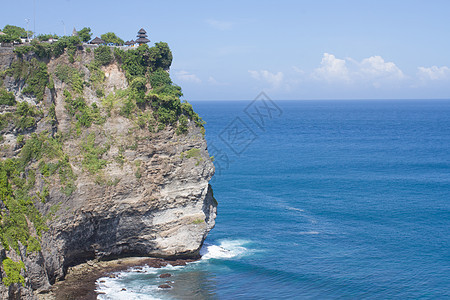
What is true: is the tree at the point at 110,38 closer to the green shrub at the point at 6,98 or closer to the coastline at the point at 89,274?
the green shrub at the point at 6,98

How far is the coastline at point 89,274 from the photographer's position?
36.7 meters

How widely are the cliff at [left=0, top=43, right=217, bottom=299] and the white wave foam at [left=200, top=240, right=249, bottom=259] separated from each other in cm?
391

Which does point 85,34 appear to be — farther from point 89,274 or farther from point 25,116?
point 89,274

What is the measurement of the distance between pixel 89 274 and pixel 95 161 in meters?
10.3

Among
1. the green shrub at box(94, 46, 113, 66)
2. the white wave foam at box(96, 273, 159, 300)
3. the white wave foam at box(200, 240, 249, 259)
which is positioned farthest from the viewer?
the white wave foam at box(200, 240, 249, 259)

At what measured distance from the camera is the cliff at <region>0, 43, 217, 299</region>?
36.0 meters

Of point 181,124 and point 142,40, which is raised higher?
point 142,40

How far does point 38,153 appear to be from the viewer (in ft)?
122

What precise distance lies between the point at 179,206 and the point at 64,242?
1084 cm

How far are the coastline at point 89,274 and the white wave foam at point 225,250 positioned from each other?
102 inches

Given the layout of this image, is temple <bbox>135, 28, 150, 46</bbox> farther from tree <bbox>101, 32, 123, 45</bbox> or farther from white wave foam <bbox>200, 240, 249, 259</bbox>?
white wave foam <bbox>200, 240, 249, 259</bbox>

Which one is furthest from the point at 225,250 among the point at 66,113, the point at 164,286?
the point at 66,113

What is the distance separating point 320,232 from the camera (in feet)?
173

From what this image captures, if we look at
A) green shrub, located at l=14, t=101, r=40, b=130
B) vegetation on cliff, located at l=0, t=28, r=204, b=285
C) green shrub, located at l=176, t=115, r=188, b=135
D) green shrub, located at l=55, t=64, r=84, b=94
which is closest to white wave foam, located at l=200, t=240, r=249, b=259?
vegetation on cliff, located at l=0, t=28, r=204, b=285
